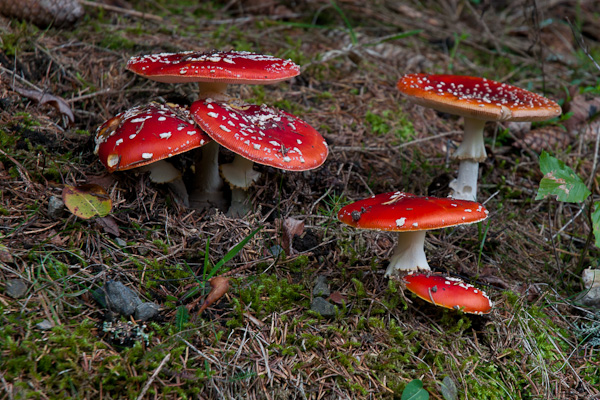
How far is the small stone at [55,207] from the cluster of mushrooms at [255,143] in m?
0.37

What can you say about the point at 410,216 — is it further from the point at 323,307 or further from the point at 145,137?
the point at 145,137

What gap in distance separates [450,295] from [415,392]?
63 centimetres

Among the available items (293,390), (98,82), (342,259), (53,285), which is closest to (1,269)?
(53,285)

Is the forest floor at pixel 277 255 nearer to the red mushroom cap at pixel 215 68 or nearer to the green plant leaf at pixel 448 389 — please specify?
the green plant leaf at pixel 448 389

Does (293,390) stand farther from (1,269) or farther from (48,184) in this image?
(48,184)

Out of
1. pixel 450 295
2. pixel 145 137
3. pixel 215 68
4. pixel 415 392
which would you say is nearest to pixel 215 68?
pixel 215 68

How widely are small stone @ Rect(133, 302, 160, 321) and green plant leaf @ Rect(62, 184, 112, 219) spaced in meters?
0.74

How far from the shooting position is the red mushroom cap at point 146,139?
9.61 feet

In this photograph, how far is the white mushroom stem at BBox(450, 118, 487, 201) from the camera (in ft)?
13.5

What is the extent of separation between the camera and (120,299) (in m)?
2.54

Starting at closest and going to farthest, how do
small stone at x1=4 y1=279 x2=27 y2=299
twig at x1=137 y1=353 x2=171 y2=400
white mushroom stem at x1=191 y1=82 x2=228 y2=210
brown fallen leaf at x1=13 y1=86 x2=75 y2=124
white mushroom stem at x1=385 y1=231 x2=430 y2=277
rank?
twig at x1=137 y1=353 x2=171 y2=400
small stone at x1=4 y1=279 x2=27 y2=299
white mushroom stem at x1=385 y1=231 x2=430 y2=277
white mushroom stem at x1=191 y1=82 x2=228 y2=210
brown fallen leaf at x1=13 y1=86 x2=75 y2=124

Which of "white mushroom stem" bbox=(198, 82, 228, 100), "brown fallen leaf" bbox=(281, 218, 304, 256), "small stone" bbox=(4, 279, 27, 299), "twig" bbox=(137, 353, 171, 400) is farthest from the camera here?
"white mushroom stem" bbox=(198, 82, 228, 100)

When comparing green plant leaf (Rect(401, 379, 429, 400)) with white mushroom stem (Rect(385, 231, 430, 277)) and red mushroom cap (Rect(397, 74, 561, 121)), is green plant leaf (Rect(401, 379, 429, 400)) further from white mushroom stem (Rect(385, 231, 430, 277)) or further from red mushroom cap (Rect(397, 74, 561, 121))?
red mushroom cap (Rect(397, 74, 561, 121))

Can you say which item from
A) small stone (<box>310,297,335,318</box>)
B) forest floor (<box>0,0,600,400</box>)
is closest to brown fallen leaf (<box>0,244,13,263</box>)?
forest floor (<box>0,0,600,400</box>)
